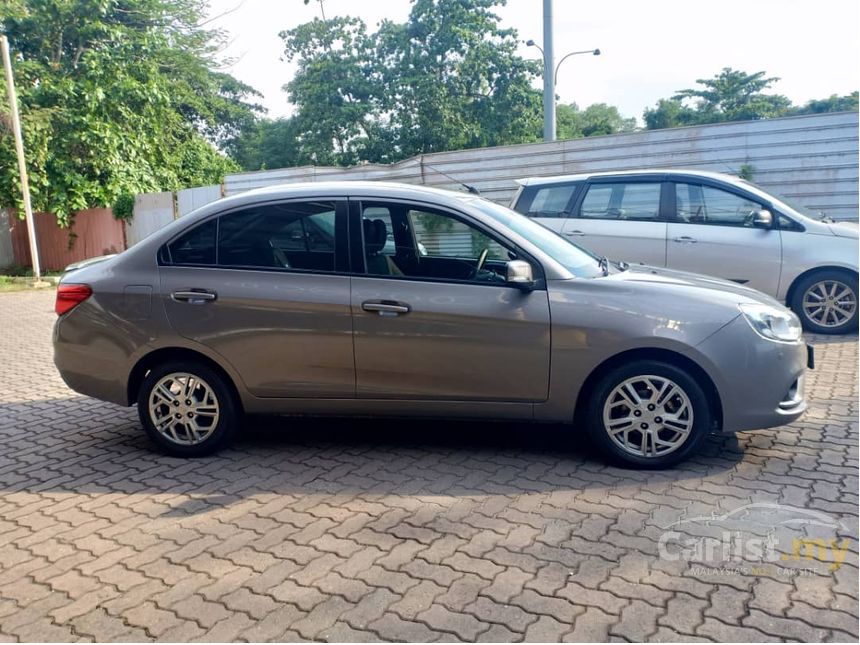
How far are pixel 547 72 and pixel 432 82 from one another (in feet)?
47.7

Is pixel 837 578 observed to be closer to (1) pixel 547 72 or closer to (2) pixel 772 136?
(2) pixel 772 136

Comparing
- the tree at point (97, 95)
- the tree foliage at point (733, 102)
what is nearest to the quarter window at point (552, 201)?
the tree at point (97, 95)

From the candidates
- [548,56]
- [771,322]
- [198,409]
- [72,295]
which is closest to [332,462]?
[198,409]

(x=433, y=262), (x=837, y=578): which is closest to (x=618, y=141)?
(x=433, y=262)

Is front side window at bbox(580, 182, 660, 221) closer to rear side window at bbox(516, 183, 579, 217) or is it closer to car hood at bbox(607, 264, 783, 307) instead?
rear side window at bbox(516, 183, 579, 217)

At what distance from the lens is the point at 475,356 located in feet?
14.8

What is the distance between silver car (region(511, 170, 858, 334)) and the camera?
8047 millimetres

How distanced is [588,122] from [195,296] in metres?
48.1

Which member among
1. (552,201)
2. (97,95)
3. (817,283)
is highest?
(97,95)

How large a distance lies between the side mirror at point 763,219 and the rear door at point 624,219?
947 mm

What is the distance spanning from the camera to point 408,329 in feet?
14.9

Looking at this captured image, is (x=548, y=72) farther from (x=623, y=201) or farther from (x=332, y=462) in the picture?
(x=332, y=462)

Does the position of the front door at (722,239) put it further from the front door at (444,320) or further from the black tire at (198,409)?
the black tire at (198,409)

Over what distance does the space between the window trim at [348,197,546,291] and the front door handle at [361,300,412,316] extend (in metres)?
0.17
